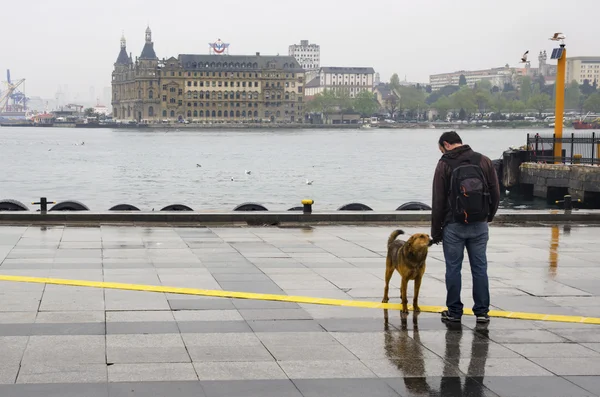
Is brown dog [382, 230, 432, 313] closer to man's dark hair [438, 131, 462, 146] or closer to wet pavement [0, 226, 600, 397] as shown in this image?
wet pavement [0, 226, 600, 397]

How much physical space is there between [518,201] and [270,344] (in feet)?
133

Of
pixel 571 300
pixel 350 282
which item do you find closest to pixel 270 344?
pixel 350 282

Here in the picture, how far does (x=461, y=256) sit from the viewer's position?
9016 millimetres

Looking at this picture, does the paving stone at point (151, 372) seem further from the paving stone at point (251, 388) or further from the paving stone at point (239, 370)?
the paving stone at point (251, 388)

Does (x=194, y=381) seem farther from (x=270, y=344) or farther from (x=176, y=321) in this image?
(x=176, y=321)

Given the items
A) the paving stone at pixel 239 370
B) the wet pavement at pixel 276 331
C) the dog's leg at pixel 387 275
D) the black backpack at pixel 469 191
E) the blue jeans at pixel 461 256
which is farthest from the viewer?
the dog's leg at pixel 387 275

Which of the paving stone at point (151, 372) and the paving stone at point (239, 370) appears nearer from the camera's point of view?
the paving stone at point (151, 372)

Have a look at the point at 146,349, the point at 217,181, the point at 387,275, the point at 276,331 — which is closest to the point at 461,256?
the point at 387,275

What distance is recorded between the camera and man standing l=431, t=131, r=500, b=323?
876 centimetres

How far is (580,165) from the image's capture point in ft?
134

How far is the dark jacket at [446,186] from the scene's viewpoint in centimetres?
884

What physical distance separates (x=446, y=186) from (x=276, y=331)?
2.22 metres

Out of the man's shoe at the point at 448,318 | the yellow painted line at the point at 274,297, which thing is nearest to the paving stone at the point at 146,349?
the yellow painted line at the point at 274,297

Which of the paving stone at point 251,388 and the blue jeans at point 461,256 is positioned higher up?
the blue jeans at point 461,256
